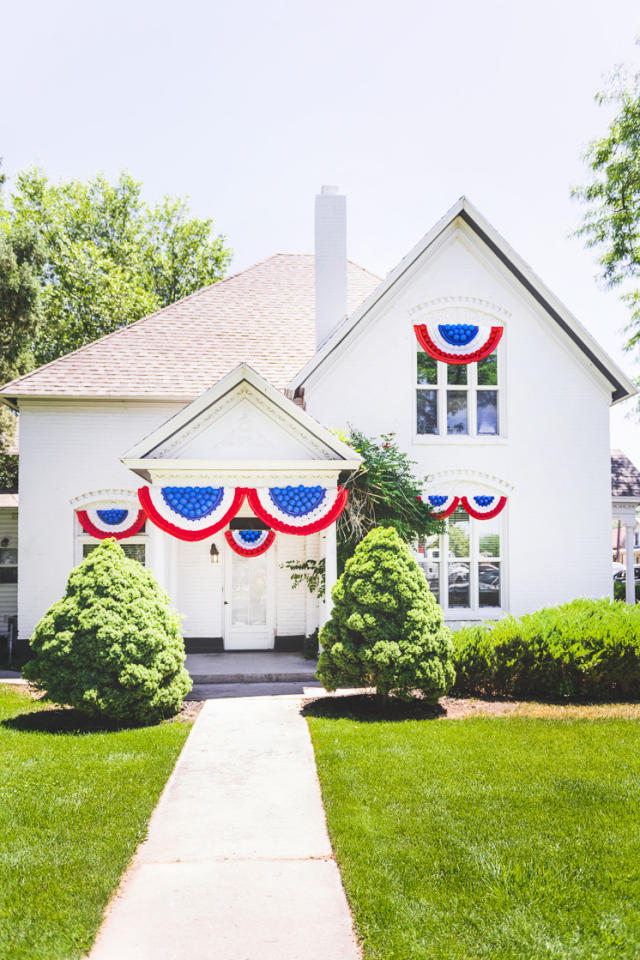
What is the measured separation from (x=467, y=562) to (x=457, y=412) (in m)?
3.00

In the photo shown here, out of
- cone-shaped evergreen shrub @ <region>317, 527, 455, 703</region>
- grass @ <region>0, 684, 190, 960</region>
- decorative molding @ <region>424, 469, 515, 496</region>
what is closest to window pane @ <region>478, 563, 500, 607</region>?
decorative molding @ <region>424, 469, 515, 496</region>

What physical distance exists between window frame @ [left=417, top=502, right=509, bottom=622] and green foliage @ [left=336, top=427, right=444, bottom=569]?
707mm

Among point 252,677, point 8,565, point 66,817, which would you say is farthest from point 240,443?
point 8,565

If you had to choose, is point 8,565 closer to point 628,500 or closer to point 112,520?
point 112,520

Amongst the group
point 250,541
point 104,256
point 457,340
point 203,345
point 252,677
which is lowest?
point 252,677

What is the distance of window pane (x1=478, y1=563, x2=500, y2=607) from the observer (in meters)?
13.0

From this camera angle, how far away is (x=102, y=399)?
1295 centimetres

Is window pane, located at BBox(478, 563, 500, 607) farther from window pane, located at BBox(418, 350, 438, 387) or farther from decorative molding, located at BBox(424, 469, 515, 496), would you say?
window pane, located at BBox(418, 350, 438, 387)

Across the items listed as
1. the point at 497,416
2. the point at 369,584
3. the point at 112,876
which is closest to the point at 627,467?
the point at 497,416

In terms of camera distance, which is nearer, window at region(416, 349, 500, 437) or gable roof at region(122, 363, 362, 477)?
gable roof at region(122, 363, 362, 477)

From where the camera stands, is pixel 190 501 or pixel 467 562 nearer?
pixel 190 501

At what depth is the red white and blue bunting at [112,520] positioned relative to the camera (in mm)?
12977

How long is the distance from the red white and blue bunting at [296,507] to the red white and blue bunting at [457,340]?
422 cm

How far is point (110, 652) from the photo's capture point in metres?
7.78
